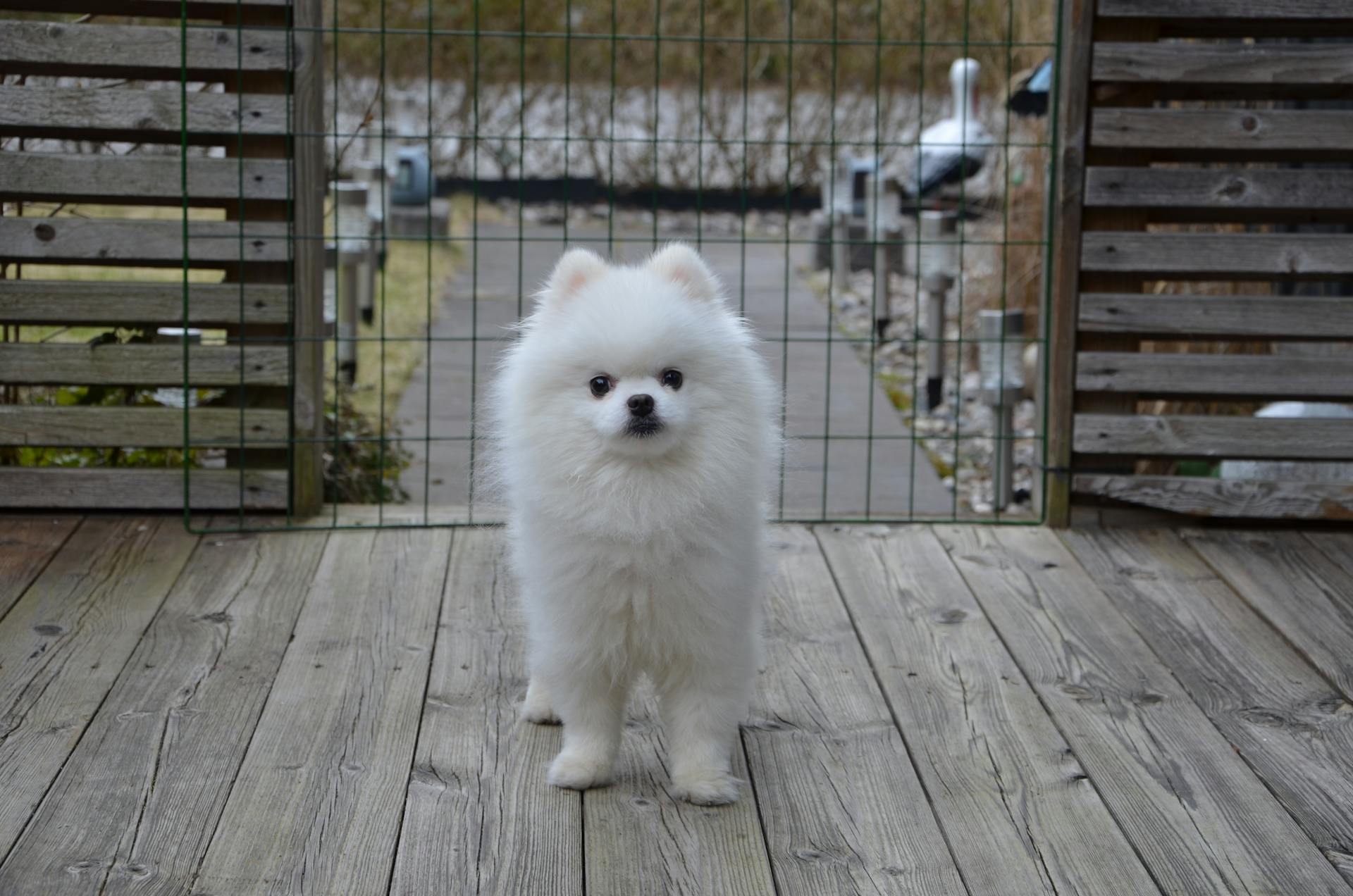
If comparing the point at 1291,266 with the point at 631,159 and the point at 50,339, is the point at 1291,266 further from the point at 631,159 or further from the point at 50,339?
the point at 631,159

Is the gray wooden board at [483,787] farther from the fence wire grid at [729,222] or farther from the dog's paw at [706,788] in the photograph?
the fence wire grid at [729,222]

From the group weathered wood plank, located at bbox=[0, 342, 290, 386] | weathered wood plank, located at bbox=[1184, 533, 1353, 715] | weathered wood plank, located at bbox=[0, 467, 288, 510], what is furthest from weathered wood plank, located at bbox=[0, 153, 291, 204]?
weathered wood plank, located at bbox=[1184, 533, 1353, 715]

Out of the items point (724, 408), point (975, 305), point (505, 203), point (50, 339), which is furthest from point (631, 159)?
point (724, 408)

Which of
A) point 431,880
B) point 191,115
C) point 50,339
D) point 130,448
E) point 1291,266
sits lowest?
point 431,880

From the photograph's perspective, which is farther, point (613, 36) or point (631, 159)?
point (631, 159)

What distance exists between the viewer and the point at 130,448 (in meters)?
4.48

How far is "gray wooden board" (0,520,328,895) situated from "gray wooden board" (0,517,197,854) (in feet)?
0.13

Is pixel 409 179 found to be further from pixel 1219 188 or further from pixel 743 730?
pixel 743 730

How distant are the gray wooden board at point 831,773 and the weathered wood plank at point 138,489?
1.63 metres

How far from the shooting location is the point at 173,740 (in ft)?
9.86

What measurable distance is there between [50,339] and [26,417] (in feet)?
1.33

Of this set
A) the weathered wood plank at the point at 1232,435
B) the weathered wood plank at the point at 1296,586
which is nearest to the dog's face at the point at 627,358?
the weathered wood plank at the point at 1296,586

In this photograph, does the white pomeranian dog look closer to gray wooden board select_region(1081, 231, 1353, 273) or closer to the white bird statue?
gray wooden board select_region(1081, 231, 1353, 273)

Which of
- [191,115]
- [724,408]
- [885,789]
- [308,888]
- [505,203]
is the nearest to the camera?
[308,888]
